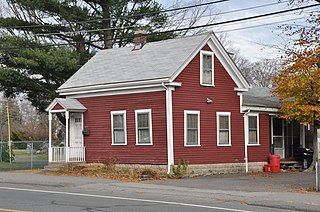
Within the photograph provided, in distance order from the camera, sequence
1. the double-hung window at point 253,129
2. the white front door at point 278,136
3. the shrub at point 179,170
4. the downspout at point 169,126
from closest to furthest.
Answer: the shrub at point 179,170 → the downspout at point 169,126 → the double-hung window at point 253,129 → the white front door at point 278,136

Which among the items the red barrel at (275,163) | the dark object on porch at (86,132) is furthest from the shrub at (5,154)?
the red barrel at (275,163)

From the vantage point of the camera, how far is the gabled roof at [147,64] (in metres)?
28.0

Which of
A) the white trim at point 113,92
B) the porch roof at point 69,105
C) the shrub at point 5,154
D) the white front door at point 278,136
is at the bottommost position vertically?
the shrub at point 5,154

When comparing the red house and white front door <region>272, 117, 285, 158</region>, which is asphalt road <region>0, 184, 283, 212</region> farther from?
white front door <region>272, 117, 285, 158</region>

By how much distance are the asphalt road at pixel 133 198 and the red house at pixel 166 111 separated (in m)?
3.99

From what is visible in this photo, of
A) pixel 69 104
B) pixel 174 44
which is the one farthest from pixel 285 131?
pixel 69 104

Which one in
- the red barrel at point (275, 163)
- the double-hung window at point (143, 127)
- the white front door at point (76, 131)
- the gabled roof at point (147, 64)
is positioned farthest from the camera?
the red barrel at point (275, 163)

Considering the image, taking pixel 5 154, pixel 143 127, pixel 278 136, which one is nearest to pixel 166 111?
pixel 143 127

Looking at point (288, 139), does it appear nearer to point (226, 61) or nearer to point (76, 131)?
point (226, 61)

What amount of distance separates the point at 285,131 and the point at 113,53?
38.9 feet

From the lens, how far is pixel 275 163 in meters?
32.1

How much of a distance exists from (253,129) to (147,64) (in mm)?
7561

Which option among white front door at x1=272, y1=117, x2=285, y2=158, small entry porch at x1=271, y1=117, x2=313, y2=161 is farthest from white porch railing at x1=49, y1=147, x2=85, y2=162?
white front door at x1=272, y1=117, x2=285, y2=158

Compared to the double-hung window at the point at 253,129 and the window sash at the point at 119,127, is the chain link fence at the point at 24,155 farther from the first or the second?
the double-hung window at the point at 253,129
